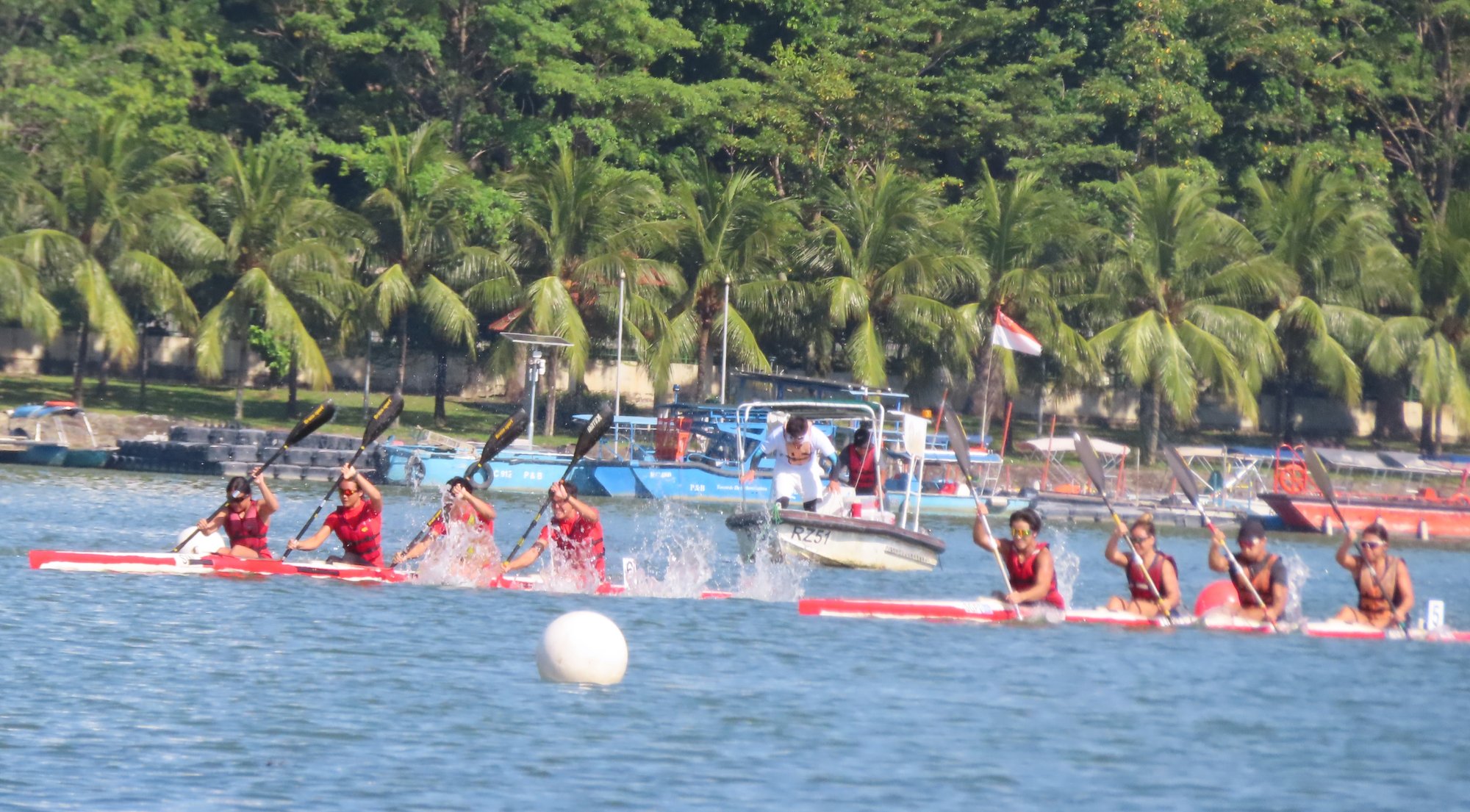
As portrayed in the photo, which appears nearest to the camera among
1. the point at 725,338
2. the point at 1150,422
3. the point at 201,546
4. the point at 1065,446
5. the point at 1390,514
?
the point at 201,546

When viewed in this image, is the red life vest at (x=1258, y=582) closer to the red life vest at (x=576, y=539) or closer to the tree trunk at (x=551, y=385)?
the red life vest at (x=576, y=539)

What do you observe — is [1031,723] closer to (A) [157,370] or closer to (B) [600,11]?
(B) [600,11]

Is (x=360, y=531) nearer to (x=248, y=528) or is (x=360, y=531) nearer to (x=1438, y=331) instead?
(x=248, y=528)

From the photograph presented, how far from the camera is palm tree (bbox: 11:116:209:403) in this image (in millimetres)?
43250

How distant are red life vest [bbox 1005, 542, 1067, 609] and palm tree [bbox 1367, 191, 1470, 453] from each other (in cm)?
3132

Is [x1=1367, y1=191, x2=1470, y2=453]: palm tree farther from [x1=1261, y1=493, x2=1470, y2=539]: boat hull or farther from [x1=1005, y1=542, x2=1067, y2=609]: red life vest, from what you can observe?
[x1=1005, y1=542, x2=1067, y2=609]: red life vest

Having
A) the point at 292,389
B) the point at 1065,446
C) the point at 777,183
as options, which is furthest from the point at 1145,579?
the point at 777,183

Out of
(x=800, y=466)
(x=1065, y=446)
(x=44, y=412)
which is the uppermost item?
(x=1065, y=446)

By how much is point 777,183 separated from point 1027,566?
3351 cm

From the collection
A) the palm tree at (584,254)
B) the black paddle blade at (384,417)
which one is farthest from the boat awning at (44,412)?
the black paddle blade at (384,417)

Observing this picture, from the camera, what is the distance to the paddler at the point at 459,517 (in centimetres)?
1858

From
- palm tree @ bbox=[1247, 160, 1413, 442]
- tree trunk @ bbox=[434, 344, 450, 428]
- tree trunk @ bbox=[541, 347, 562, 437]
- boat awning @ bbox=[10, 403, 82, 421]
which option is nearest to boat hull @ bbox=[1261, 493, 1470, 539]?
palm tree @ bbox=[1247, 160, 1413, 442]

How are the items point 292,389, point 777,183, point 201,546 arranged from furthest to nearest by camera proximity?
point 777,183 < point 292,389 < point 201,546

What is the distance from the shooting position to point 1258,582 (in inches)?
740
